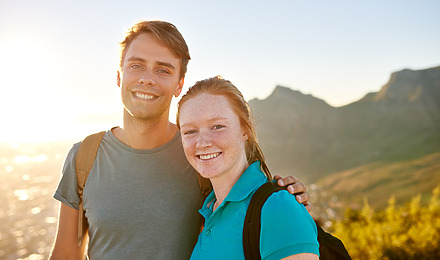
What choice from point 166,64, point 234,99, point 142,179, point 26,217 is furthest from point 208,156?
point 26,217

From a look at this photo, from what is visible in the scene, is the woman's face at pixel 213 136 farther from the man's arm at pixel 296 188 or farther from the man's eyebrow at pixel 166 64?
the man's eyebrow at pixel 166 64

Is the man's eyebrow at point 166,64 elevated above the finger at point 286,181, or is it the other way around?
the man's eyebrow at point 166,64

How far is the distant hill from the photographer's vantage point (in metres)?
80.3

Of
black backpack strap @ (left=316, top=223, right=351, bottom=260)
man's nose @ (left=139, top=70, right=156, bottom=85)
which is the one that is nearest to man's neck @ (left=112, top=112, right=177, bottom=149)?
man's nose @ (left=139, top=70, right=156, bottom=85)

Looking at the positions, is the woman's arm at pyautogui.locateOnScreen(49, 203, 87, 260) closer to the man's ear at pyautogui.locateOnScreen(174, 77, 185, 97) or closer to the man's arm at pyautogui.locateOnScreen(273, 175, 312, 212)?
the man's ear at pyautogui.locateOnScreen(174, 77, 185, 97)

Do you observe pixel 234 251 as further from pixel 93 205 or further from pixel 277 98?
pixel 277 98

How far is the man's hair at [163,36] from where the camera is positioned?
3053mm

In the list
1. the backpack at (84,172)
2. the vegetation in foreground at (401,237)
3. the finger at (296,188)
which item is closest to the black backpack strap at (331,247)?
the finger at (296,188)

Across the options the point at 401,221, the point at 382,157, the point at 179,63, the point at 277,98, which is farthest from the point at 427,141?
the point at 179,63

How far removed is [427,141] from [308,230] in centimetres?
9512

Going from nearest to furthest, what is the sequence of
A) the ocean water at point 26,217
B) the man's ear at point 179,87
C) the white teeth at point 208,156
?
the white teeth at point 208,156 < the man's ear at point 179,87 < the ocean water at point 26,217

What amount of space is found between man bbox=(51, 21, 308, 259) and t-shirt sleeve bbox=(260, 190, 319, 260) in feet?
3.91

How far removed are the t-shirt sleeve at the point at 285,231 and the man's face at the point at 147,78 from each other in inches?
61.9

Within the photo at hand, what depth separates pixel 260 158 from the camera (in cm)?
258
